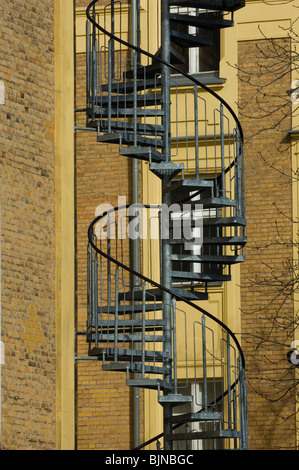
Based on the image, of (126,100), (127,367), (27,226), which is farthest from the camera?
(126,100)

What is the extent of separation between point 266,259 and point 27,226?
6091 mm

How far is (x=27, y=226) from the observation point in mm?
16109

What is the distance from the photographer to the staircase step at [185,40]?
58.7ft

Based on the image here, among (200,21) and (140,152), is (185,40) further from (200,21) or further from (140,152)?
(140,152)

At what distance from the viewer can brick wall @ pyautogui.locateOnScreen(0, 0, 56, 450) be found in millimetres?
15648

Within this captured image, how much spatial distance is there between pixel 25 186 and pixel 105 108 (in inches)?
65.2

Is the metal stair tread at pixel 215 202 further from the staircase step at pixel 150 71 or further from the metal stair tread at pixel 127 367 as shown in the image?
the metal stair tread at pixel 127 367

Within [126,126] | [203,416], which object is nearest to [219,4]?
[126,126]

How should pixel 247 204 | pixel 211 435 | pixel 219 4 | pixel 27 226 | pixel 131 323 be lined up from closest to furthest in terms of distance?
pixel 27 226 < pixel 211 435 < pixel 131 323 < pixel 219 4 < pixel 247 204

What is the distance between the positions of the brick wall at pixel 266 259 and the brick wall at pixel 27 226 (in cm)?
492

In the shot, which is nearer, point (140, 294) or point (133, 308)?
point (133, 308)

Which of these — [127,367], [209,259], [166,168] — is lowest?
[127,367]

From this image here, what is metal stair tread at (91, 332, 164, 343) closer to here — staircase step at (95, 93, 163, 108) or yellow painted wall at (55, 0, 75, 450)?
yellow painted wall at (55, 0, 75, 450)

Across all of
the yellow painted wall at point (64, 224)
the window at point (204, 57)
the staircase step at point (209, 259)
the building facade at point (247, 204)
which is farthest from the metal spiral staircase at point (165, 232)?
the window at point (204, 57)
